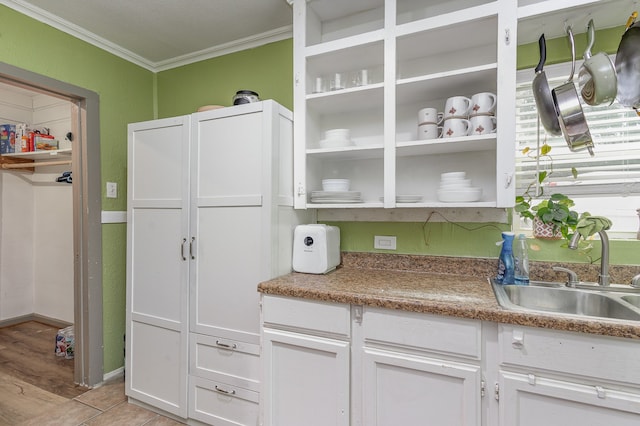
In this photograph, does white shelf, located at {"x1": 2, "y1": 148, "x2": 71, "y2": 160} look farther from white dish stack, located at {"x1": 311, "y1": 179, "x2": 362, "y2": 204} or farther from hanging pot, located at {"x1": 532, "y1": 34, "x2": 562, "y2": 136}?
hanging pot, located at {"x1": 532, "y1": 34, "x2": 562, "y2": 136}

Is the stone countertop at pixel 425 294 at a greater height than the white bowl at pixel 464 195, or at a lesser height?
lesser

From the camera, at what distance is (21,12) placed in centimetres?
188

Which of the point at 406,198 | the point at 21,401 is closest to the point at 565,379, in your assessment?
the point at 406,198

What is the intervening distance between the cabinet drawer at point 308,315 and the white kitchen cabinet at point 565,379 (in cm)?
59

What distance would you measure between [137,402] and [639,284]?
274cm

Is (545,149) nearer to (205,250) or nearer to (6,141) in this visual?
(205,250)

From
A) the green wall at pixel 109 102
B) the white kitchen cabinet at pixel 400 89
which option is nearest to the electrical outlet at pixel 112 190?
the green wall at pixel 109 102

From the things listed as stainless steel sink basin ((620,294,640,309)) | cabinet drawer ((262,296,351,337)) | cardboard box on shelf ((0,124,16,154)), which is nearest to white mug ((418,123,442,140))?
cabinet drawer ((262,296,351,337))

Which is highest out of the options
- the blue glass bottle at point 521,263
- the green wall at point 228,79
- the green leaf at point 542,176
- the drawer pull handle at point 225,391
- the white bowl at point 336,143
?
the green wall at point 228,79

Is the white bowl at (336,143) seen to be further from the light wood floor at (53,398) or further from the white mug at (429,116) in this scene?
the light wood floor at (53,398)

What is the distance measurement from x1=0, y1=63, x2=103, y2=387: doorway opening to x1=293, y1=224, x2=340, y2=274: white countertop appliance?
145 cm

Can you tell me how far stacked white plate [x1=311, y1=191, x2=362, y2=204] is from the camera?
68.9 inches

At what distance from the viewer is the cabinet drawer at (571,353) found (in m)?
0.99

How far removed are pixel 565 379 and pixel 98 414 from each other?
2.39 m
